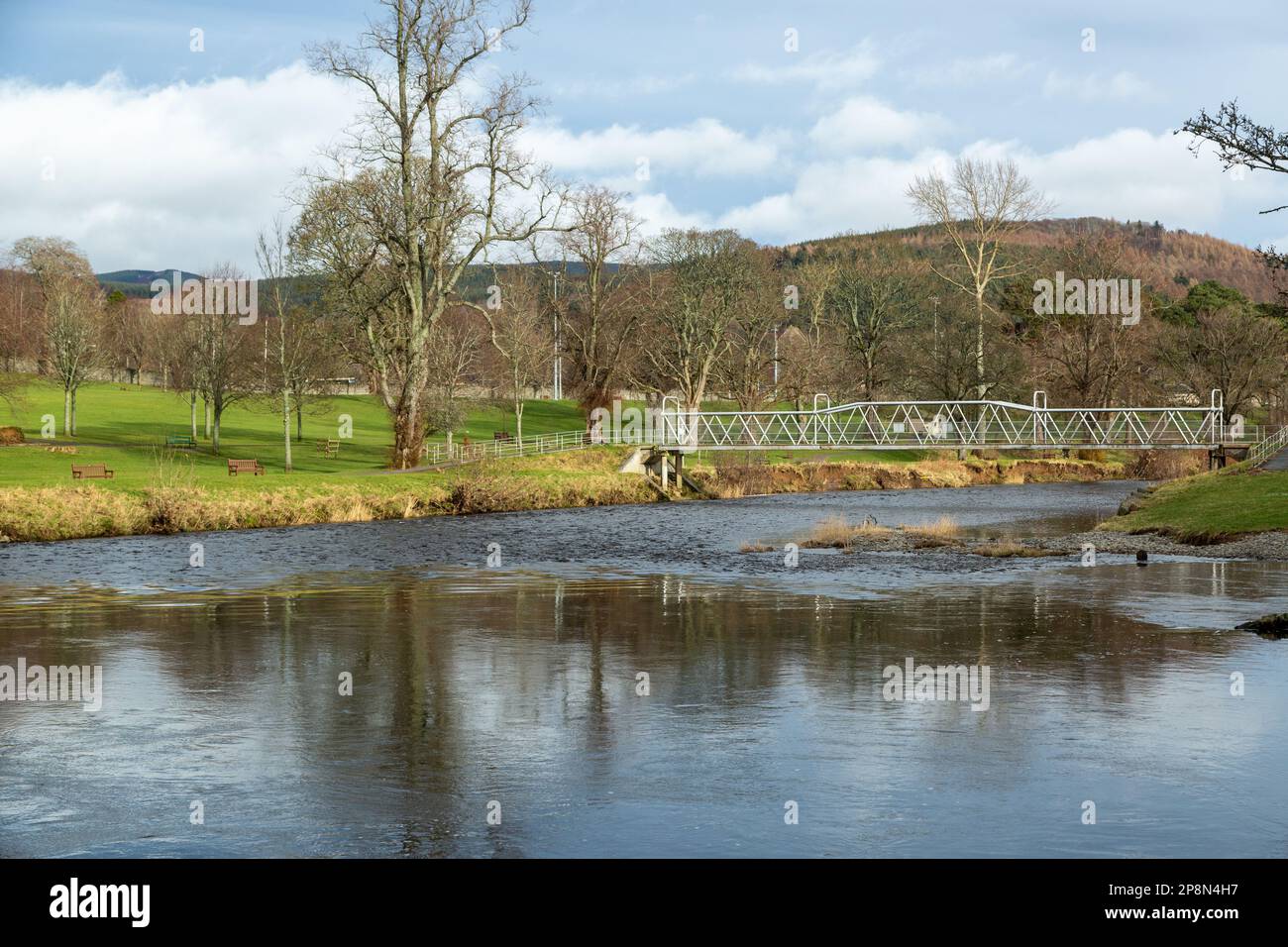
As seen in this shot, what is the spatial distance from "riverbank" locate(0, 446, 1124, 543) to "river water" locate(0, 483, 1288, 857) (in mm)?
12344

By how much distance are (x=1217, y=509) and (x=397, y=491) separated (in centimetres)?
2998

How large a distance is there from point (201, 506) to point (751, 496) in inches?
1267

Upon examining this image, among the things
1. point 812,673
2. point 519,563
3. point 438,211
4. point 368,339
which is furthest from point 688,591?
point 368,339

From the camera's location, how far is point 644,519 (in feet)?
174

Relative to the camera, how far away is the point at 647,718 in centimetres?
1477

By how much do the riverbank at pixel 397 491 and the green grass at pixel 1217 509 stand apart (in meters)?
24.6

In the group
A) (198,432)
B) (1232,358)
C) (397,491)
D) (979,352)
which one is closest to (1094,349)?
(979,352)

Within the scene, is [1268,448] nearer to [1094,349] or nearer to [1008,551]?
[1094,349]

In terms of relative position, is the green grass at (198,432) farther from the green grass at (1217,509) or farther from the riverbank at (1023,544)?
the green grass at (1217,509)

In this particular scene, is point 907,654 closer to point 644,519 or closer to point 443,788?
point 443,788

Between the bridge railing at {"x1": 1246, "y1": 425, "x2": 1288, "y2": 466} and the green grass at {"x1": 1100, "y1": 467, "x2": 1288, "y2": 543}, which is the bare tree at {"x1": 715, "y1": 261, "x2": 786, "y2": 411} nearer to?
the bridge railing at {"x1": 1246, "y1": 425, "x2": 1288, "y2": 466}

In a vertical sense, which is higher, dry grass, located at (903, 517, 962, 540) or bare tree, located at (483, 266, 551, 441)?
bare tree, located at (483, 266, 551, 441)

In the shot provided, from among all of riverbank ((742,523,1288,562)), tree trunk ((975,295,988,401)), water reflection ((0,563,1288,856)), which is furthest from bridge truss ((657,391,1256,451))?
water reflection ((0,563,1288,856))

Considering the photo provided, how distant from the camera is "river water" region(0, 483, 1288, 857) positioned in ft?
34.5
